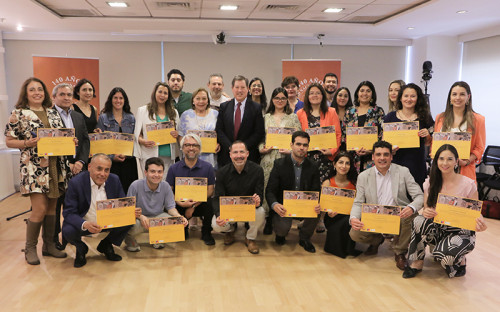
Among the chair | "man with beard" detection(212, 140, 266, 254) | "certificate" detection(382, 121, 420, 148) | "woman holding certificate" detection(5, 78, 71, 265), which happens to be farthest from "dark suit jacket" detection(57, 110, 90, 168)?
the chair

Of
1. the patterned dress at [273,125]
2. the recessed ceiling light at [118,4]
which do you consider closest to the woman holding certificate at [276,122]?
the patterned dress at [273,125]

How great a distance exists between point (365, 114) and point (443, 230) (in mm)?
1345

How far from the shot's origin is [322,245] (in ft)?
13.0

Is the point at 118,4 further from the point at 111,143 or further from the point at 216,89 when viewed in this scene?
the point at 111,143

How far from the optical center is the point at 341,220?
3641 millimetres

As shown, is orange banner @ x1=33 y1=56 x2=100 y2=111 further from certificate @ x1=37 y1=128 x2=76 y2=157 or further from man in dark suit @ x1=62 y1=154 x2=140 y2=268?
man in dark suit @ x1=62 y1=154 x2=140 y2=268

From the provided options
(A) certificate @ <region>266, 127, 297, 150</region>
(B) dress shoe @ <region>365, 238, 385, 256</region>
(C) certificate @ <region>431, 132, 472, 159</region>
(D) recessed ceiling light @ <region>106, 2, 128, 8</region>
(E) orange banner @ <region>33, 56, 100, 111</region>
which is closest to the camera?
(C) certificate @ <region>431, 132, 472, 159</region>

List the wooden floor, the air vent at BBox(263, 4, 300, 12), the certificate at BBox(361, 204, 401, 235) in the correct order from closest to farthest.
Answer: the wooden floor → the certificate at BBox(361, 204, 401, 235) → the air vent at BBox(263, 4, 300, 12)

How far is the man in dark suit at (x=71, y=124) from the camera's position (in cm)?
354

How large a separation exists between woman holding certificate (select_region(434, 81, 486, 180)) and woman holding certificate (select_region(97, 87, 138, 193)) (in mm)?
3146

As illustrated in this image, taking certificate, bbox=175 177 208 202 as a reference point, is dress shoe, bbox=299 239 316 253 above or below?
below

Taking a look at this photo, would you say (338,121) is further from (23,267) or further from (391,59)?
(391,59)

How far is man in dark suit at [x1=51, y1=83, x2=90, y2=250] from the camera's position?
3.54 metres

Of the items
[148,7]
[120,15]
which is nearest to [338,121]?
[148,7]
